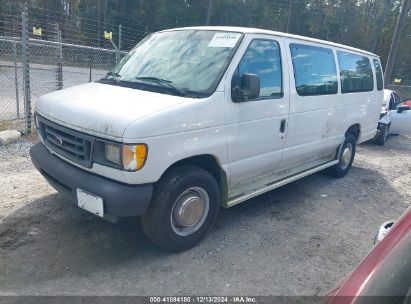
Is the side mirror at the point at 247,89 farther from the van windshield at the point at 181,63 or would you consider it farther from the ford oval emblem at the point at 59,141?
the ford oval emblem at the point at 59,141

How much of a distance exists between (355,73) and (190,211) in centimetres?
412

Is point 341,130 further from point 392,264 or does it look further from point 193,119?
point 392,264

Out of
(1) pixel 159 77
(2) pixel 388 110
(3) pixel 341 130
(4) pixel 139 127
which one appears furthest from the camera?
(2) pixel 388 110

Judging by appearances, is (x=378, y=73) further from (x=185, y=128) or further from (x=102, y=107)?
(x=102, y=107)

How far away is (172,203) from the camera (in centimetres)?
344

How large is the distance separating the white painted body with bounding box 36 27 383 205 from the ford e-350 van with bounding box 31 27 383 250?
12 mm

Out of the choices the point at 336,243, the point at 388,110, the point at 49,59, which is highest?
the point at 49,59

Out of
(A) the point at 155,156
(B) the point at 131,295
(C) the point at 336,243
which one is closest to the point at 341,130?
(C) the point at 336,243

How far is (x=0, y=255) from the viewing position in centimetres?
340

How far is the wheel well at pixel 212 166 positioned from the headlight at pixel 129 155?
1.93 feet

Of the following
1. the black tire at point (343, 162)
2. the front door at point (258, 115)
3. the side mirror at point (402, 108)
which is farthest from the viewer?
the side mirror at point (402, 108)

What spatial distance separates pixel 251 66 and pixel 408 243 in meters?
2.88

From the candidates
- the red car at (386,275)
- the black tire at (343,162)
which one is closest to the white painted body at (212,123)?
the black tire at (343,162)

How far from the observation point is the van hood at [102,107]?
3.08 metres
